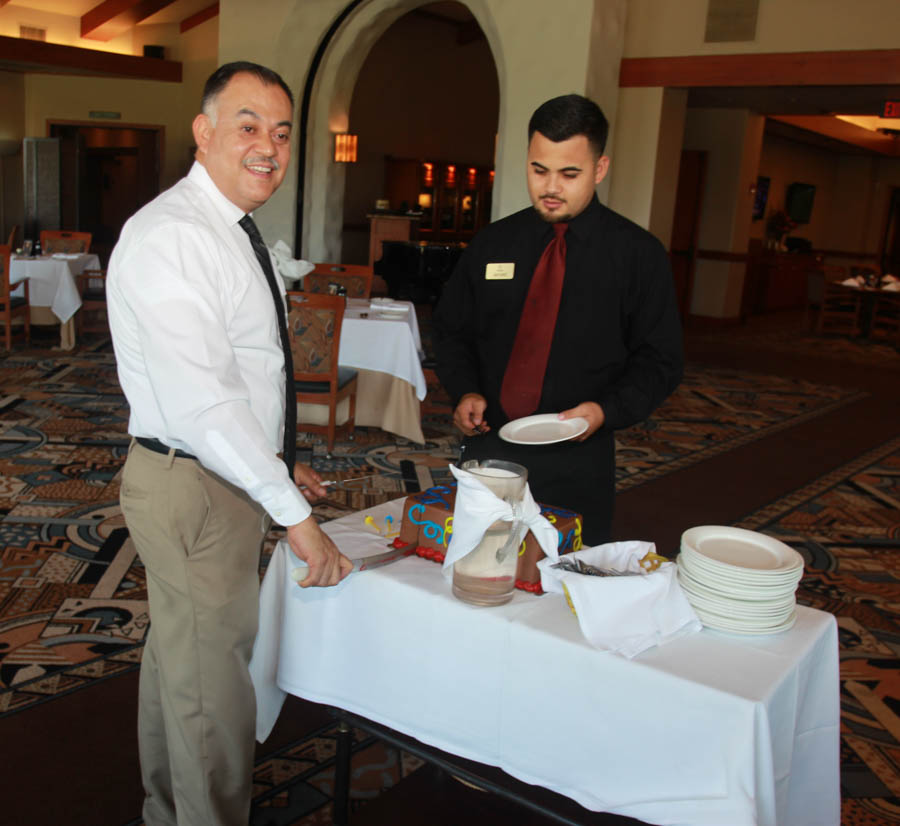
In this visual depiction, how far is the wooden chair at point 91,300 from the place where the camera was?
855cm

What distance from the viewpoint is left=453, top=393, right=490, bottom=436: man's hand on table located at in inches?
80.1

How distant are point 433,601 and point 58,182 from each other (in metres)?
14.5

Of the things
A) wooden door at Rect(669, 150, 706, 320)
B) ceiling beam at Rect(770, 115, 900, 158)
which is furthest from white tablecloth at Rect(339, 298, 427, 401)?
ceiling beam at Rect(770, 115, 900, 158)

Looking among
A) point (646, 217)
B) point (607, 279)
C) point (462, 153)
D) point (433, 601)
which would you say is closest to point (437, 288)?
point (646, 217)

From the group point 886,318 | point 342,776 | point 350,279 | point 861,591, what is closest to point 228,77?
point 342,776

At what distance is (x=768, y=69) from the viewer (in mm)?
8414

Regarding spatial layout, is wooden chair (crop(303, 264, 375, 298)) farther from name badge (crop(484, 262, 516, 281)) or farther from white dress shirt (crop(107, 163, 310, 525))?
white dress shirt (crop(107, 163, 310, 525))

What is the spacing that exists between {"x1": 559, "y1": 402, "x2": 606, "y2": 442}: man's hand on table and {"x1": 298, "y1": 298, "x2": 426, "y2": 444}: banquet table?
11.5 feet

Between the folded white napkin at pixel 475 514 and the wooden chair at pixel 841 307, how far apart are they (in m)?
12.8

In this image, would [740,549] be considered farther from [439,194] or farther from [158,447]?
[439,194]

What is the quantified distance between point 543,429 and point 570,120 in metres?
0.64

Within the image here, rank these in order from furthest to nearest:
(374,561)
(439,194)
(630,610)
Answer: (439,194)
(374,561)
(630,610)

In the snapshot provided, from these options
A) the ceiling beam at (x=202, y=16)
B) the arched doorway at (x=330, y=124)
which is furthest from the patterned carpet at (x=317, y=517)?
the ceiling beam at (x=202, y=16)

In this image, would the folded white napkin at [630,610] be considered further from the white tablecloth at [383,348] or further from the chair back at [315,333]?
the white tablecloth at [383,348]
